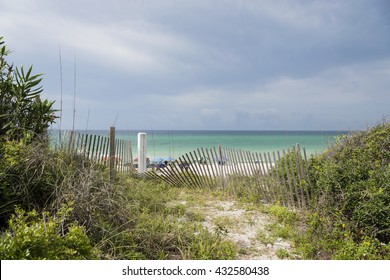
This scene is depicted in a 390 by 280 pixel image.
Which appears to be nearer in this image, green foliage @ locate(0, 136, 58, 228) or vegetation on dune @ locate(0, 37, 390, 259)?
vegetation on dune @ locate(0, 37, 390, 259)

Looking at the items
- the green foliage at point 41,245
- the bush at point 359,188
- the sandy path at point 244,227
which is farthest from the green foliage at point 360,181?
the green foliage at point 41,245

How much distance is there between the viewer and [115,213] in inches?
182

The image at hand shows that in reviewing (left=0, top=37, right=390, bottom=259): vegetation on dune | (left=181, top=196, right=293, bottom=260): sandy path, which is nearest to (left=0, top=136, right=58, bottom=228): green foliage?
(left=0, top=37, right=390, bottom=259): vegetation on dune

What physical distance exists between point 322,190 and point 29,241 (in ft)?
15.9

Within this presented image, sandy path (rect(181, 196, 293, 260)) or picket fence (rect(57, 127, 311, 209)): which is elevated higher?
picket fence (rect(57, 127, 311, 209))

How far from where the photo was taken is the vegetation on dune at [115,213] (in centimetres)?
382

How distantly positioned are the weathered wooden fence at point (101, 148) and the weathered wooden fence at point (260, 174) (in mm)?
921

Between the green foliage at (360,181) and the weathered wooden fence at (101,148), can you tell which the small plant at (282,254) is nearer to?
the green foliage at (360,181)

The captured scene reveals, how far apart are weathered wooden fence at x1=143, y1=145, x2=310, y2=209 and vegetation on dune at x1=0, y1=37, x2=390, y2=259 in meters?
0.73

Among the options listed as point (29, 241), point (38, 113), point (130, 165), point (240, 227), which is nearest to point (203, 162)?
point (130, 165)

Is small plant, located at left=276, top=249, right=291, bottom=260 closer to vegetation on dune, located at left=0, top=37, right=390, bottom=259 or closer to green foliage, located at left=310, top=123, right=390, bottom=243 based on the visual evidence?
vegetation on dune, located at left=0, top=37, right=390, bottom=259

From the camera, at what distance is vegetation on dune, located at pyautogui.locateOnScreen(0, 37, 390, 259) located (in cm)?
382

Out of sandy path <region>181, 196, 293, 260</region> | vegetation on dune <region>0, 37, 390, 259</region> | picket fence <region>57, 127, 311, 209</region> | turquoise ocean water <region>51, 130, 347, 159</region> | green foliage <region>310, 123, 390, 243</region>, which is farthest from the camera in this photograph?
turquoise ocean water <region>51, 130, 347, 159</region>

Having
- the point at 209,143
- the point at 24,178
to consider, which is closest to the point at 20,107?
the point at 24,178
